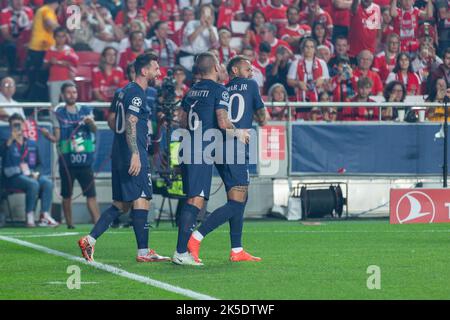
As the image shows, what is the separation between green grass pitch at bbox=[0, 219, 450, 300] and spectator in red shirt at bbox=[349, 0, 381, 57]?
5756mm

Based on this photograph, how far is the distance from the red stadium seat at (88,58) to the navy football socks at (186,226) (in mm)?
10161

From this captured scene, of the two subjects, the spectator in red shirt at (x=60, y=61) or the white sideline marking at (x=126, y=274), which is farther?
the spectator in red shirt at (x=60, y=61)

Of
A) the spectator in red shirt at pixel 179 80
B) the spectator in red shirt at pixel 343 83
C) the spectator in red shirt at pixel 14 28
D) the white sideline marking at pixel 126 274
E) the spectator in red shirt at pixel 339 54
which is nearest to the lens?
the white sideline marking at pixel 126 274

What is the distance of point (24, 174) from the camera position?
18312 millimetres

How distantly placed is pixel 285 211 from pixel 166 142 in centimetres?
235

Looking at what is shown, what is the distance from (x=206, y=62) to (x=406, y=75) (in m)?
9.97

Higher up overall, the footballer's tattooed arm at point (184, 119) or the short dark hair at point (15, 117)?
the footballer's tattooed arm at point (184, 119)

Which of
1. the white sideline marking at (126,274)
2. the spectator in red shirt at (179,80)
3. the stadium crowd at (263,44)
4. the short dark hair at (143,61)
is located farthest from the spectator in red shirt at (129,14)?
the short dark hair at (143,61)

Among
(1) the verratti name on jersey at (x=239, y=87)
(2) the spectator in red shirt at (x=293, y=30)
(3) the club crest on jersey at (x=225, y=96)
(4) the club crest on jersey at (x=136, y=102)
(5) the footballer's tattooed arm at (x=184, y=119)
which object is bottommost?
(5) the footballer's tattooed arm at (x=184, y=119)

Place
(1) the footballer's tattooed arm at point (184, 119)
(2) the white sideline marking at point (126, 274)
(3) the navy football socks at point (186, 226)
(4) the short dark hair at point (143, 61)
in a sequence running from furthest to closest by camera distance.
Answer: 1. (4) the short dark hair at point (143, 61)
2. (1) the footballer's tattooed arm at point (184, 119)
3. (3) the navy football socks at point (186, 226)
4. (2) the white sideline marking at point (126, 274)

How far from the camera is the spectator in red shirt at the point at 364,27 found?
22203 mm

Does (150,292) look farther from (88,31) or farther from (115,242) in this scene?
(88,31)

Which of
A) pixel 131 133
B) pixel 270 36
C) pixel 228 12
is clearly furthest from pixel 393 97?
pixel 131 133

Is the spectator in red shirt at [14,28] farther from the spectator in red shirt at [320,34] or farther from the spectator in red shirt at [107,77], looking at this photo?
the spectator in red shirt at [320,34]
